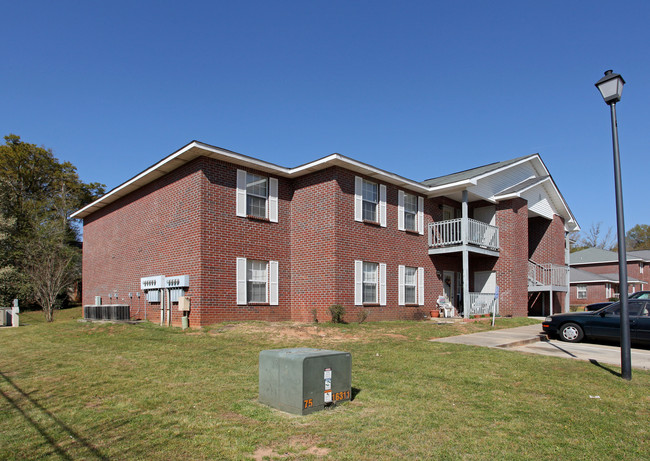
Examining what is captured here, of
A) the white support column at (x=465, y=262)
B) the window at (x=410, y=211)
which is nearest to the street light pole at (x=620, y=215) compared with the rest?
the white support column at (x=465, y=262)

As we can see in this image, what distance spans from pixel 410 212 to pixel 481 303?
16.6 feet

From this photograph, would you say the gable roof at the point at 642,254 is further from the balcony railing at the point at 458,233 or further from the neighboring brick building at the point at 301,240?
the balcony railing at the point at 458,233

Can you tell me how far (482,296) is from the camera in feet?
68.5

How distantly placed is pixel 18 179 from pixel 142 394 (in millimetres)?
38278

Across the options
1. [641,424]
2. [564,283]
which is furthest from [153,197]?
[564,283]

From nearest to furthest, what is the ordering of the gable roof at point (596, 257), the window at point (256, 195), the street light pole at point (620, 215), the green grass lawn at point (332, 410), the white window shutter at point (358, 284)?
the green grass lawn at point (332, 410) < the street light pole at point (620, 215) < the window at point (256, 195) < the white window shutter at point (358, 284) < the gable roof at point (596, 257)

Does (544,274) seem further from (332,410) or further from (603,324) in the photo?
(332,410)

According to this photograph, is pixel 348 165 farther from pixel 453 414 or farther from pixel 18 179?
pixel 18 179

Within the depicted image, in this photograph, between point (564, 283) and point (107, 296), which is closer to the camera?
point (107, 296)

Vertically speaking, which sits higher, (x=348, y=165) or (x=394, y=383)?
(x=348, y=165)

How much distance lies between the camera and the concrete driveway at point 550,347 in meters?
10.3

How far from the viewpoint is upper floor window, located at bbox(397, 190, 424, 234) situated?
63.1 ft

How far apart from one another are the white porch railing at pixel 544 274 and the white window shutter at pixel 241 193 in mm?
15313

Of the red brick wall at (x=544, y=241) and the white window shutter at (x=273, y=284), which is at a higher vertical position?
the red brick wall at (x=544, y=241)
